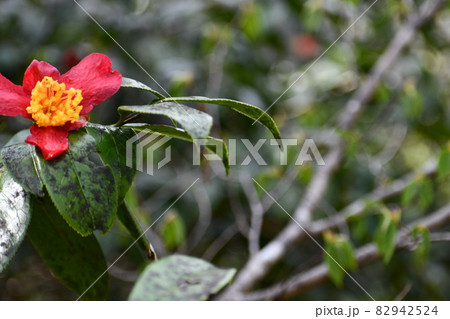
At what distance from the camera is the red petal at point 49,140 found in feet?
1.31

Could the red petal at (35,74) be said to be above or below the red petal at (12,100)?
above

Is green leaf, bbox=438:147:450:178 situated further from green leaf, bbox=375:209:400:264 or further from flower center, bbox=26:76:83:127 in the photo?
flower center, bbox=26:76:83:127

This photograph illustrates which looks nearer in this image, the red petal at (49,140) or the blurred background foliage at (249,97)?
the red petal at (49,140)

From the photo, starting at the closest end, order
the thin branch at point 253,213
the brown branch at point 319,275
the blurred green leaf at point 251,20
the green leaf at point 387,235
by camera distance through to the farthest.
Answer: the green leaf at point 387,235 < the brown branch at point 319,275 < the thin branch at point 253,213 < the blurred green leaf at point 251,20

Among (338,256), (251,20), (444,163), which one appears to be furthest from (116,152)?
(251,20)

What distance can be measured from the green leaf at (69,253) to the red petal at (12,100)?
9 cm

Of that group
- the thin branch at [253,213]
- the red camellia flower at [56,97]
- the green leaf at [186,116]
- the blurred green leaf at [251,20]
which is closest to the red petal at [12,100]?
the red camellia flower at [56,97]

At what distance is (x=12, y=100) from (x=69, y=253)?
0.51ft

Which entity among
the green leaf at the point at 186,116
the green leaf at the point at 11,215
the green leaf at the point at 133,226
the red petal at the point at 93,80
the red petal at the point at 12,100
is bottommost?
the green leaf at the point at 133,226

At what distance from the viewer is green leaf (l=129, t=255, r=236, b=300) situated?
318 mm

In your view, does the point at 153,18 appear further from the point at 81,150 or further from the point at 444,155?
the point at 81,150

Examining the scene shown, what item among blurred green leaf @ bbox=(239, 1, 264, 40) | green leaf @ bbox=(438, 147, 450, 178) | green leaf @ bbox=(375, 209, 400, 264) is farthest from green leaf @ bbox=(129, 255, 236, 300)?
blurred green leaf @ bbox=(239, 1, 264, 40)

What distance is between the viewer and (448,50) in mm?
1613

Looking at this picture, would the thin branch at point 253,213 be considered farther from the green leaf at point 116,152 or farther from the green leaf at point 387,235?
the green leaf at point 116,152
